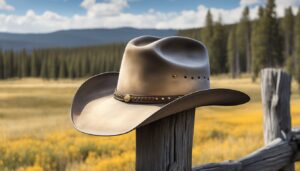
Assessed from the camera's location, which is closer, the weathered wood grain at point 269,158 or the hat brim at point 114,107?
the hat brim at point 114,107

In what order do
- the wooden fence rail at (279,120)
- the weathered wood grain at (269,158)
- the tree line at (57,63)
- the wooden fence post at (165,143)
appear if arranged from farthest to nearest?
the tree line at (57,63) < the wooden fence rail at (279,120) < the weathered wood grain at (269,158) < the wooden fence post at (165,143)

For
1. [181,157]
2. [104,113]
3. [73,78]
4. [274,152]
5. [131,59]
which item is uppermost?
[131,59]

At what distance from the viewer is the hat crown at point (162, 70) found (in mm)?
2057

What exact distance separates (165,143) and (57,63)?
337 feet

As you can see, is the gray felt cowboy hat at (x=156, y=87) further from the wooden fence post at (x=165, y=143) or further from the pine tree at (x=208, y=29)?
the pine tree at (x=208, y=29)

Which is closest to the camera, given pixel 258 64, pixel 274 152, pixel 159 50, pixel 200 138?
pixel 159 50

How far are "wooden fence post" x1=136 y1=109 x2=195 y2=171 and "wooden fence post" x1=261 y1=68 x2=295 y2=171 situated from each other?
8.45 feet

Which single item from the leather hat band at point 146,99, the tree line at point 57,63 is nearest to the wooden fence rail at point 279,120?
the leather hat band at point 146,99

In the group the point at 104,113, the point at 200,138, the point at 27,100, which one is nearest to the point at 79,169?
the point at 104,113

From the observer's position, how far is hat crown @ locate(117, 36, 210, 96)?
2.06 meters

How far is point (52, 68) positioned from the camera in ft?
327

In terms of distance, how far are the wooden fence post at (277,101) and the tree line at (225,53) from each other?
131 ft

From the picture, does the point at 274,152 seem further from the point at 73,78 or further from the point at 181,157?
the point at 73,78

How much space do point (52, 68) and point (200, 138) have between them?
92307 mm
